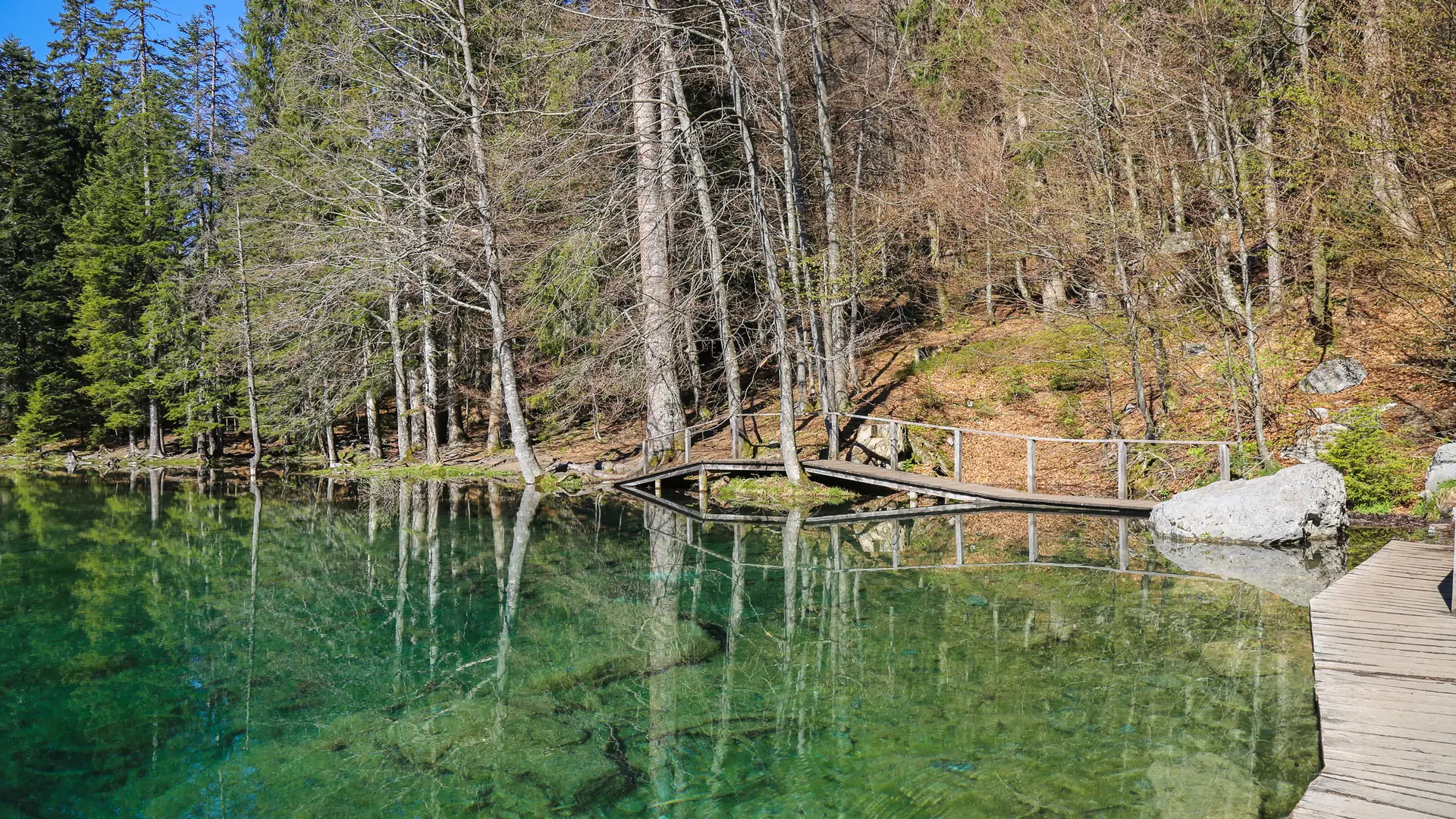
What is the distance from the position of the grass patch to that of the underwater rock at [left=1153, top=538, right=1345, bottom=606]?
18.9 ft

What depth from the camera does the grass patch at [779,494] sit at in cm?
1508

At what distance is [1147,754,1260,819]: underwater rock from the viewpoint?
14.0ft

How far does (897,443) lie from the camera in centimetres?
1581

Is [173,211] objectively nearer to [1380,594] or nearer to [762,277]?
[762,277]

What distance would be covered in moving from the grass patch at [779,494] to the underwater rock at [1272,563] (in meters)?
5.76

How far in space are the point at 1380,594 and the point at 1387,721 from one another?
309 cm

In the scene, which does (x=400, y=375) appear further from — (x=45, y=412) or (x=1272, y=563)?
(x=1272, y=563)

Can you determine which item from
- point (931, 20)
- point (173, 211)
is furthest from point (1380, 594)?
point (173, 211)

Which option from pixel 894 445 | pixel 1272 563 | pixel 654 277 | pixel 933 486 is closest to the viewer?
pixel 1272 563

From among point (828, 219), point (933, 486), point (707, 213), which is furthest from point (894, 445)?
point (707, 213)

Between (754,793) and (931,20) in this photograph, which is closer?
(754,793)

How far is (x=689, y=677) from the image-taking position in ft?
21.4

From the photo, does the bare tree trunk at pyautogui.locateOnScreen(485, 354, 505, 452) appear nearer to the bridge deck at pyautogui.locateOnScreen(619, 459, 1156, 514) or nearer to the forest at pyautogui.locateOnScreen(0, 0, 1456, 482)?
the forest at pyautogui.locateOnScreen(0, 0, 1456, 482)

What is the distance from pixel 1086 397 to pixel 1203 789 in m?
14.3
